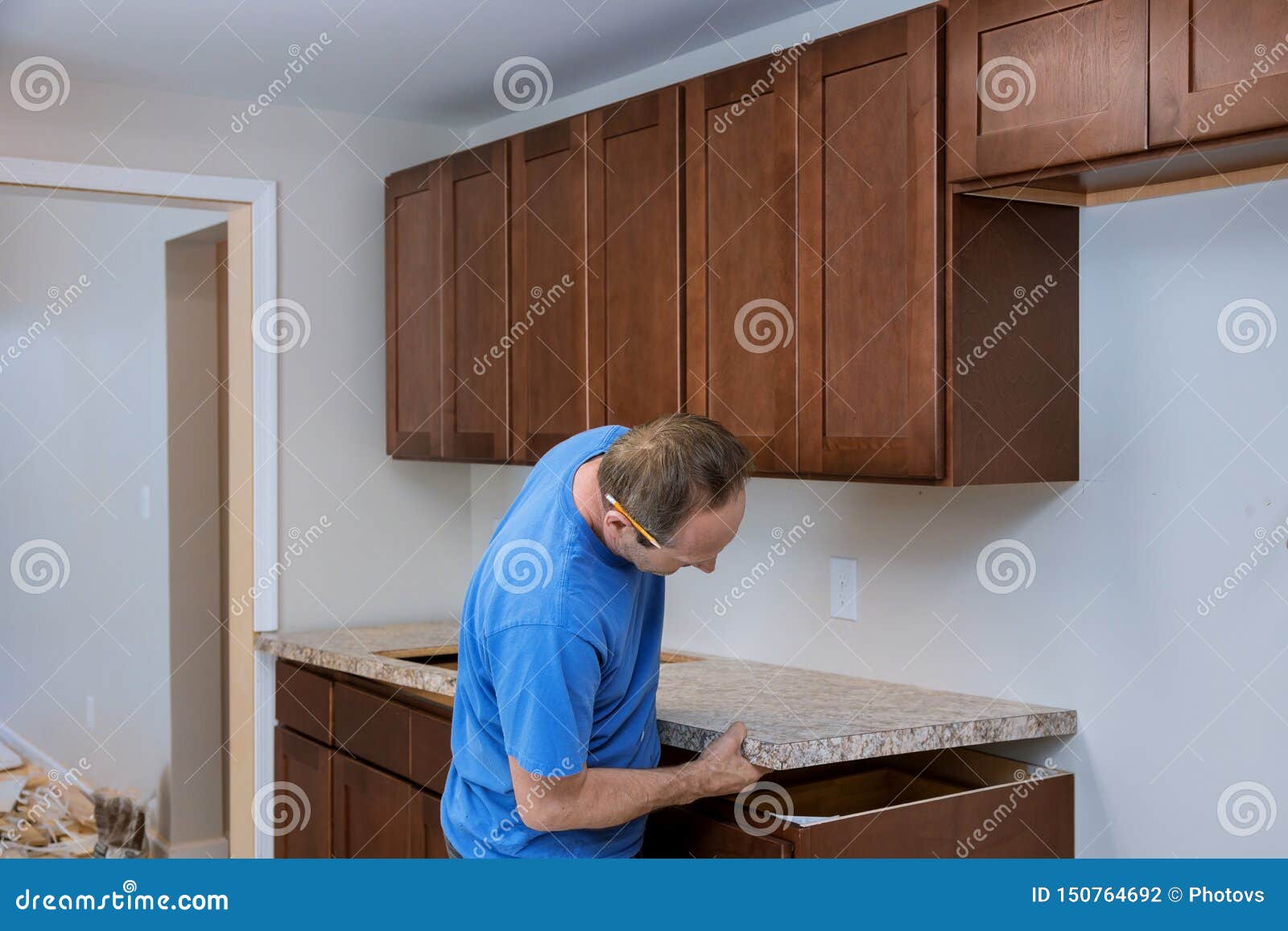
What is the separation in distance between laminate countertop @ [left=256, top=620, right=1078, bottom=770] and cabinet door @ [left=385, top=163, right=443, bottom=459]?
2.50 ft

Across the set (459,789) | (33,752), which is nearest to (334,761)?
(459,789)

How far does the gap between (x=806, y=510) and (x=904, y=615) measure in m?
0.34

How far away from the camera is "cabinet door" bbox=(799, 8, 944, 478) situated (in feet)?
7.02

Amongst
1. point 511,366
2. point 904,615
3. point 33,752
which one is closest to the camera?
point 904,615

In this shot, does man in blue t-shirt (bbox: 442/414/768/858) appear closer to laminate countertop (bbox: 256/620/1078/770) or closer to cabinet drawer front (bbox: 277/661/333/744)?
laminate countertop (bbox: 256/620/1078/770)

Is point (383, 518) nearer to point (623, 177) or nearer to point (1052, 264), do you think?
point (623, 177)

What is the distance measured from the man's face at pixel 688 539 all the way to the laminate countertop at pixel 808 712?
387mm

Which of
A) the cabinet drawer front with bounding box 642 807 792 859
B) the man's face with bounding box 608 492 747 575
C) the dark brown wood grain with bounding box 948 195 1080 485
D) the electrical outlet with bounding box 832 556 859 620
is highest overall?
the dark brown wood grain with bounding box 948 195 1080 485

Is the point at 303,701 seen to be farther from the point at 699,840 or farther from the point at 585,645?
the point at 585,645

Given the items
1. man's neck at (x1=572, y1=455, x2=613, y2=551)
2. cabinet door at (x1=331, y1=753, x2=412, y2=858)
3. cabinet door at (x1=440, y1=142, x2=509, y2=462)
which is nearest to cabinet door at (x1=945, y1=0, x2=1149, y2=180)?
man's neck at (x1=572, y1=455, x2=613, y2=551)

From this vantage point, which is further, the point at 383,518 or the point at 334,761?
the point at 383,518
